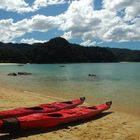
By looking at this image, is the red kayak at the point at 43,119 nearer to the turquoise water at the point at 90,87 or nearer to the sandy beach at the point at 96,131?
the sandy beach at the point at 96,131

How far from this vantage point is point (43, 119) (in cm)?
1273

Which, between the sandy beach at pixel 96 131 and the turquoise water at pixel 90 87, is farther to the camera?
the turquoise water at pixel 90 87

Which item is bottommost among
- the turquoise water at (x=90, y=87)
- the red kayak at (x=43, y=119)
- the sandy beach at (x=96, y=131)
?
the turquoise water at (x=90, y=87)

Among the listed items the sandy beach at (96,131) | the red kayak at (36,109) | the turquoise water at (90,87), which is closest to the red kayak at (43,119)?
the sandy beach at (96,131)

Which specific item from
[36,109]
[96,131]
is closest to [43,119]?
[96,131]

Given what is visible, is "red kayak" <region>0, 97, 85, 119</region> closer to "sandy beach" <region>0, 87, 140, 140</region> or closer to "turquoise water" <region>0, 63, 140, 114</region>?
"sandy beach" <region>0, 87, 140, 140</region>

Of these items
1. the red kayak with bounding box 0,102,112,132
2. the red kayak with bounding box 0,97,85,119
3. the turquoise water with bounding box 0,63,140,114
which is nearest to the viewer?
the red kayak with bounding box 0,102,112,132

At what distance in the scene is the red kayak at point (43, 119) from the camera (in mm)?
11209

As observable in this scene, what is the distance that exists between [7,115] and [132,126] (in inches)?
222

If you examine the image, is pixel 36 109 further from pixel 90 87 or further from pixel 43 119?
pixel 90 87

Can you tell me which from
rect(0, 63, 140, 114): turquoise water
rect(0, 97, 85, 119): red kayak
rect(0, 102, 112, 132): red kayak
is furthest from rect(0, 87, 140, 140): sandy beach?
rect(0, 63, 140, 114): turquoise water

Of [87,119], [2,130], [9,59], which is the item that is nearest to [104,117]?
[87,119]

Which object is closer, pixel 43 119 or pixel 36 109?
pixel 43 119

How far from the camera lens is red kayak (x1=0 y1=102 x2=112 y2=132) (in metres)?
11.2
